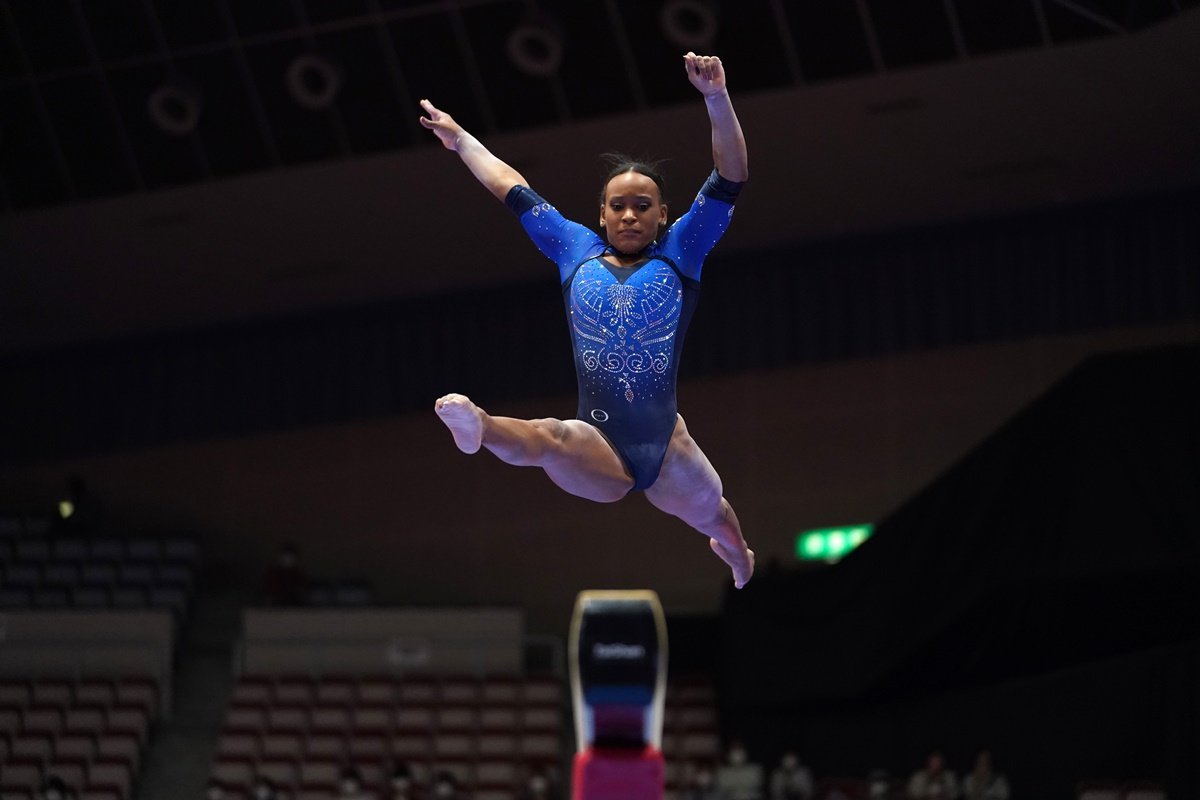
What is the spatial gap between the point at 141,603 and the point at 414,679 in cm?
301

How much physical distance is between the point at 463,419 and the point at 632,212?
1.18 metres

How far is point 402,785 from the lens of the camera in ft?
41.5

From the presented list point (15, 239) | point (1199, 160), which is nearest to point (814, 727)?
point (1199, 160)

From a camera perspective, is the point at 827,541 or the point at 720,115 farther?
the point at 827,541

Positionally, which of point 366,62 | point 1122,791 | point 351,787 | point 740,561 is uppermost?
point 366,62

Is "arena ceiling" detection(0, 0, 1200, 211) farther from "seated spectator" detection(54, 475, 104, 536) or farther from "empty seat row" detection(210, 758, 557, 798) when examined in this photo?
"empty seat row" detection(210, 758, 557, 798)

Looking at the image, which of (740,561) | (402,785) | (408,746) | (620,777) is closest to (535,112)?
(408,746)

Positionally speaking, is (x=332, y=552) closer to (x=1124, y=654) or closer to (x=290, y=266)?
(x=290, y=266)

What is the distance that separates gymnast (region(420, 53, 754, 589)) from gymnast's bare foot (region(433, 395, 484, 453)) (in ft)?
1.95

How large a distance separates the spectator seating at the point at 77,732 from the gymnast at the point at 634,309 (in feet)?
30.4

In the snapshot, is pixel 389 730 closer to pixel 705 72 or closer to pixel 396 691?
pixel 396 691

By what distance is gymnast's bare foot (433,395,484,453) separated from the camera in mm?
4762

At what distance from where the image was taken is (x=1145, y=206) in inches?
592

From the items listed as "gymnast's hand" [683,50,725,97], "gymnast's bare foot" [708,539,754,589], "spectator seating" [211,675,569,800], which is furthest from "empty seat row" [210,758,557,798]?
"gymnast's hand" [683,50,725,97]
